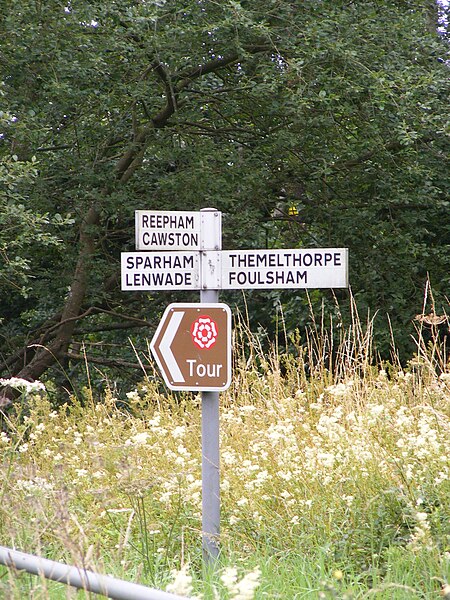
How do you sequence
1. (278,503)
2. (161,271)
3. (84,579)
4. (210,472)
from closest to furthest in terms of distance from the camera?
(84,579) < (210,472) < (161,271) < (278,503)

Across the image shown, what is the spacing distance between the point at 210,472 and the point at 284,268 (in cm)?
107

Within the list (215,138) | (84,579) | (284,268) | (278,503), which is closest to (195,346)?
(284,268)

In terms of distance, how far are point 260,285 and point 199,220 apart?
0.46m

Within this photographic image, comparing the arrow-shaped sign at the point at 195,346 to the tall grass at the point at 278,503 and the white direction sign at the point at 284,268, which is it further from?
the tall grass at the point at 278,503

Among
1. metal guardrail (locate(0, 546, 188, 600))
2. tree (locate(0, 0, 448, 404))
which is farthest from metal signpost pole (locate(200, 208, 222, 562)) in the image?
tree (locate(0, 0, 448, 404))

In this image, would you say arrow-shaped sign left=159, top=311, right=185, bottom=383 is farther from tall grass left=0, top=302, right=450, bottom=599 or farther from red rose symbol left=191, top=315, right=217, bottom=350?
tall grass left=0, top=302, right=450, bottom=599

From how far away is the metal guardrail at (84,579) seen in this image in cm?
235

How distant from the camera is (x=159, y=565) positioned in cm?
433

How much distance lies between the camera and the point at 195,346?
4695 mm

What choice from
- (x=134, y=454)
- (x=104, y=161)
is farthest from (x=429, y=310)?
(x=134, y=454)

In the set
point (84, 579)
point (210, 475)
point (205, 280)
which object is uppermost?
point (205, 280)

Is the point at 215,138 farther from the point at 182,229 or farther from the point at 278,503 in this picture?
the point at 278,503

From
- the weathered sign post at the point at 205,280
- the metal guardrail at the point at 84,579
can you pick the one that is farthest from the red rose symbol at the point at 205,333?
the metal guardrail at the point at 84,579

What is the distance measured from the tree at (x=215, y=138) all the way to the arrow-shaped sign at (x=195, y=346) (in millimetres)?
3732
